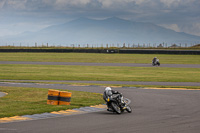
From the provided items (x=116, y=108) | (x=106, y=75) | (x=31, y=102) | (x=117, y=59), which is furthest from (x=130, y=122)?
(x=117, y=59)

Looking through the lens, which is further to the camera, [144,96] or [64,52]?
[64,52]

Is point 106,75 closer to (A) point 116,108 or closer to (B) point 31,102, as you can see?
(B) point 31,102

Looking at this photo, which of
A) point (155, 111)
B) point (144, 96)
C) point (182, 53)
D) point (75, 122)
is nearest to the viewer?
point (75, 122)

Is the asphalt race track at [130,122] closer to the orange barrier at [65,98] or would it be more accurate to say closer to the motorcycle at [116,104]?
the motorcycle at [116,104]

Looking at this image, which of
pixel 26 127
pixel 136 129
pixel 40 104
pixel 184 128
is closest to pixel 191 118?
pixel 184 128

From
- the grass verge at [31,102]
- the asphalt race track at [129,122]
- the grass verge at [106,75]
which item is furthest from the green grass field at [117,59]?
the asphalt race track at [129,122]

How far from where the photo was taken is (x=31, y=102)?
70.7 feet

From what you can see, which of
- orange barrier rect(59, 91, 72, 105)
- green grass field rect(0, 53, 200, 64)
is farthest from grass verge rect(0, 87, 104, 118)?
green grass field rect(0, 53, 200, 64)

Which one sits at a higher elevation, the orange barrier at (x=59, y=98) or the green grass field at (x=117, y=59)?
the orange barrier at (x=59, y=98)

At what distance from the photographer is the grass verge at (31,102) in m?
17.9

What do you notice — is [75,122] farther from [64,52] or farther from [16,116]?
[64,52]

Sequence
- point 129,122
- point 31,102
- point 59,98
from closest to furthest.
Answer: point 129,122 → point 59,98 → point 31,102

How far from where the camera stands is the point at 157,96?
83.6 ft

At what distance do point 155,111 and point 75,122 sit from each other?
4716 mm
